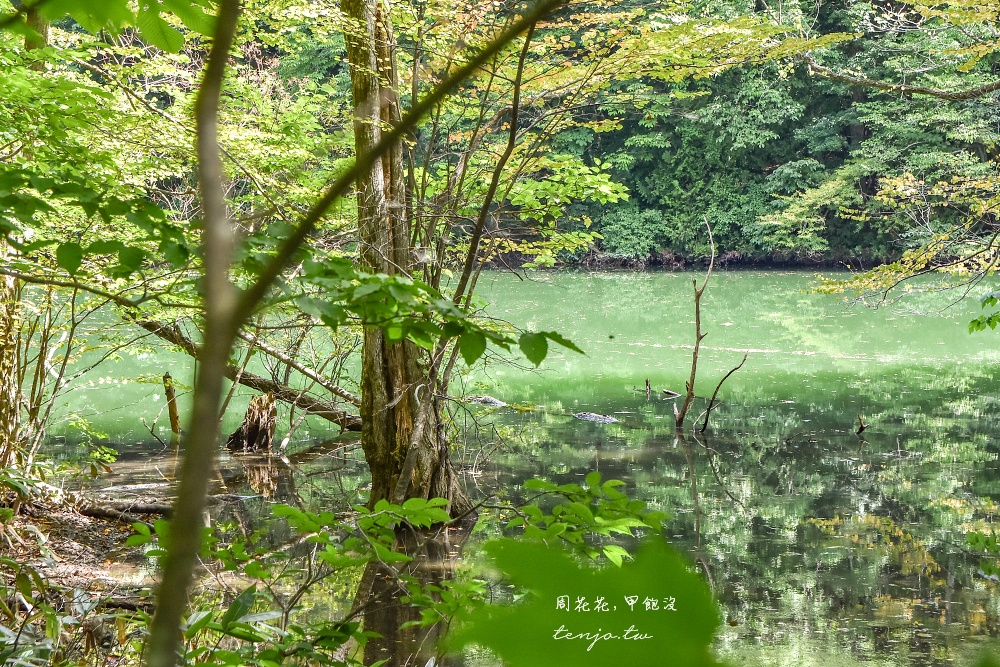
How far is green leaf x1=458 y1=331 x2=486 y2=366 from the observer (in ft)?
4.48

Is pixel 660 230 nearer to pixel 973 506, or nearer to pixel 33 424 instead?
pixel 973 506

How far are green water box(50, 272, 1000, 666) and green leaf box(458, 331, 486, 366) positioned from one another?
79 cm

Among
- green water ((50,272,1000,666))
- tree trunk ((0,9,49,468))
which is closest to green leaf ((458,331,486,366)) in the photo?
green water ((50,272,1000,666))

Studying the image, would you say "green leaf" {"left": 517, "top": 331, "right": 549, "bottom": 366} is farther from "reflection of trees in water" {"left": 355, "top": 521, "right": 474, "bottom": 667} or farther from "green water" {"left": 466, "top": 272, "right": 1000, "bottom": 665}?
"reflection of trees in water" {"left": 355, "top": 521, "right": 474, "bottom": 667}

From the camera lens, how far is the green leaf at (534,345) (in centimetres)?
138

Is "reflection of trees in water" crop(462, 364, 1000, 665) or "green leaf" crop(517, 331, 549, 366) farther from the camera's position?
"reflection of trees in water" crop(462, 364, 1000, 665)

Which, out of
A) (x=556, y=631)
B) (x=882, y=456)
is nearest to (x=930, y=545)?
(x=882, y=456)

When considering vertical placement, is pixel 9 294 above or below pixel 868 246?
below

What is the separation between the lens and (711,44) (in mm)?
5074

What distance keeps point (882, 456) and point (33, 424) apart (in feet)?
20.2

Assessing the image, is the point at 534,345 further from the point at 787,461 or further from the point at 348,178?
the point at 787,461

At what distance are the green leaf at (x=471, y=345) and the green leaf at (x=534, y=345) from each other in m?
0.06

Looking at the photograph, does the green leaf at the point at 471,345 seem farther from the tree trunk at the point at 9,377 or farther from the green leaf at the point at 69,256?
the tree trunk at the point at 9,377

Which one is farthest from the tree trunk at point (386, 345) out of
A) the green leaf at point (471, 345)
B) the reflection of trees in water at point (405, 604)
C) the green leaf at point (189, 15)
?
the green leaf at point (189, 15)
